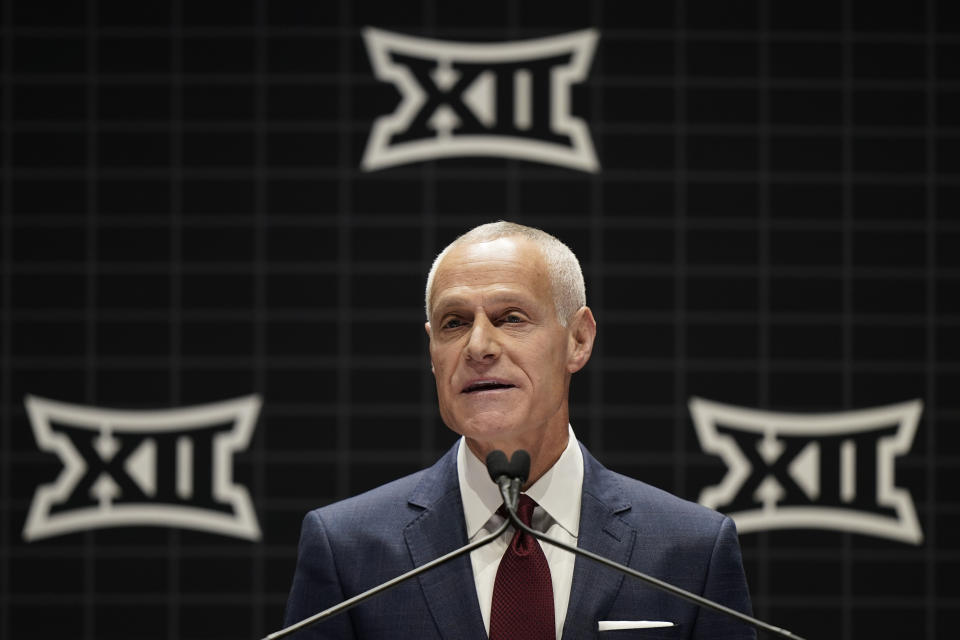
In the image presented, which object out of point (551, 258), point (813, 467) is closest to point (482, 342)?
point (551, 258)

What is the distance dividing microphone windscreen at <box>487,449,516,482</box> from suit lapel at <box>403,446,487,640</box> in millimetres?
298

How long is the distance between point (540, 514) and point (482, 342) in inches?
12.7

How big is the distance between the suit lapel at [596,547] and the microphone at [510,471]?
0.97 ft

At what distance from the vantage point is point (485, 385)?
154 centimetres

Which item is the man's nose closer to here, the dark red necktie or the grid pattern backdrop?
the dark red necktie

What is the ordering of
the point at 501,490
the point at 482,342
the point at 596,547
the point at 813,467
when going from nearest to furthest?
the point at 501,490, the point at 482,342, the point at 596,547, the point at 813,467

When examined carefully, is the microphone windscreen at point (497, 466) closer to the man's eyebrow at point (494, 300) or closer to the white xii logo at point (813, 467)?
the man's eyebrow at point (494, 300)

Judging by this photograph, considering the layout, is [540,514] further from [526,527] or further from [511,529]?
[526,527]

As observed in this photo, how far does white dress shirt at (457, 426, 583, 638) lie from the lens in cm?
162

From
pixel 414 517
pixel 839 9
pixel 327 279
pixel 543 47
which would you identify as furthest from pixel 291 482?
pixel 839 9

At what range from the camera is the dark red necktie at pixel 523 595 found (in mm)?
1562

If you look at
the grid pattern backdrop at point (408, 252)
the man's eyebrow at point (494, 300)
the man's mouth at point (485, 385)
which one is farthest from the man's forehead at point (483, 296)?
the grid pattern backdrop at point (408, 252)

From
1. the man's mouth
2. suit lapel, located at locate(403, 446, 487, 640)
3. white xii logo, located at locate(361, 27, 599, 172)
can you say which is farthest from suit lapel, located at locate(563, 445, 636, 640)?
white xii logo, located at locate(361, 27, 599, 172)

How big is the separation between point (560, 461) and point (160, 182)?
2.42 meters
